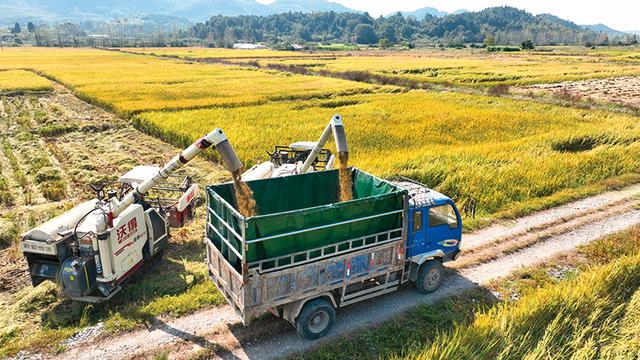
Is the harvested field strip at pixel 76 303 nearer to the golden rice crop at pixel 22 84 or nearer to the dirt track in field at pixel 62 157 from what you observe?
the dirt track in field at pixel 62 157

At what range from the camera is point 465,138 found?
24469 millimetres

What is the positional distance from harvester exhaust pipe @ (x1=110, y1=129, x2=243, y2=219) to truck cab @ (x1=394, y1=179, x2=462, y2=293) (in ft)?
12.2

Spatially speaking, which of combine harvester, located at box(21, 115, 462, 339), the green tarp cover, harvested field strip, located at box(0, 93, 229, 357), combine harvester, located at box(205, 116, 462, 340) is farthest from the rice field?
the green tarp cover

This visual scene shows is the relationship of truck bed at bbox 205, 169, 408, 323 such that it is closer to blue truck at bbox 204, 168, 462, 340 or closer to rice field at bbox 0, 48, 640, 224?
blue truck at bbox 204, 168, 462, 340

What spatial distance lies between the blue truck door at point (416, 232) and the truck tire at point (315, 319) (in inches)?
86.3

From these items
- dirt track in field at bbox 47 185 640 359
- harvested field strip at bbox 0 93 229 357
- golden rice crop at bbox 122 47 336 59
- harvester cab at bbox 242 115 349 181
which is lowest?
dirt track in field at bbox 47 185 640 359

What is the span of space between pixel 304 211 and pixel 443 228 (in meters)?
3.64

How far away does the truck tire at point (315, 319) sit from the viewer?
802cm

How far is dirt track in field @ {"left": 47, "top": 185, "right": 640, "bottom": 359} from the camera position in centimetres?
800

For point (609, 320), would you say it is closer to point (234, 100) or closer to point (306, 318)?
point (306, 318)

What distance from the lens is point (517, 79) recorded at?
5322 centimetres

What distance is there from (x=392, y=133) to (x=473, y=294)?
609 inches

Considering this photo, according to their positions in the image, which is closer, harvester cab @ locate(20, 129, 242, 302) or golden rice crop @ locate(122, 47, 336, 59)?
harvester cab @ locate(20, 129, 242, 302)

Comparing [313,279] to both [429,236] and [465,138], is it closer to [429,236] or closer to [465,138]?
[429,236]
